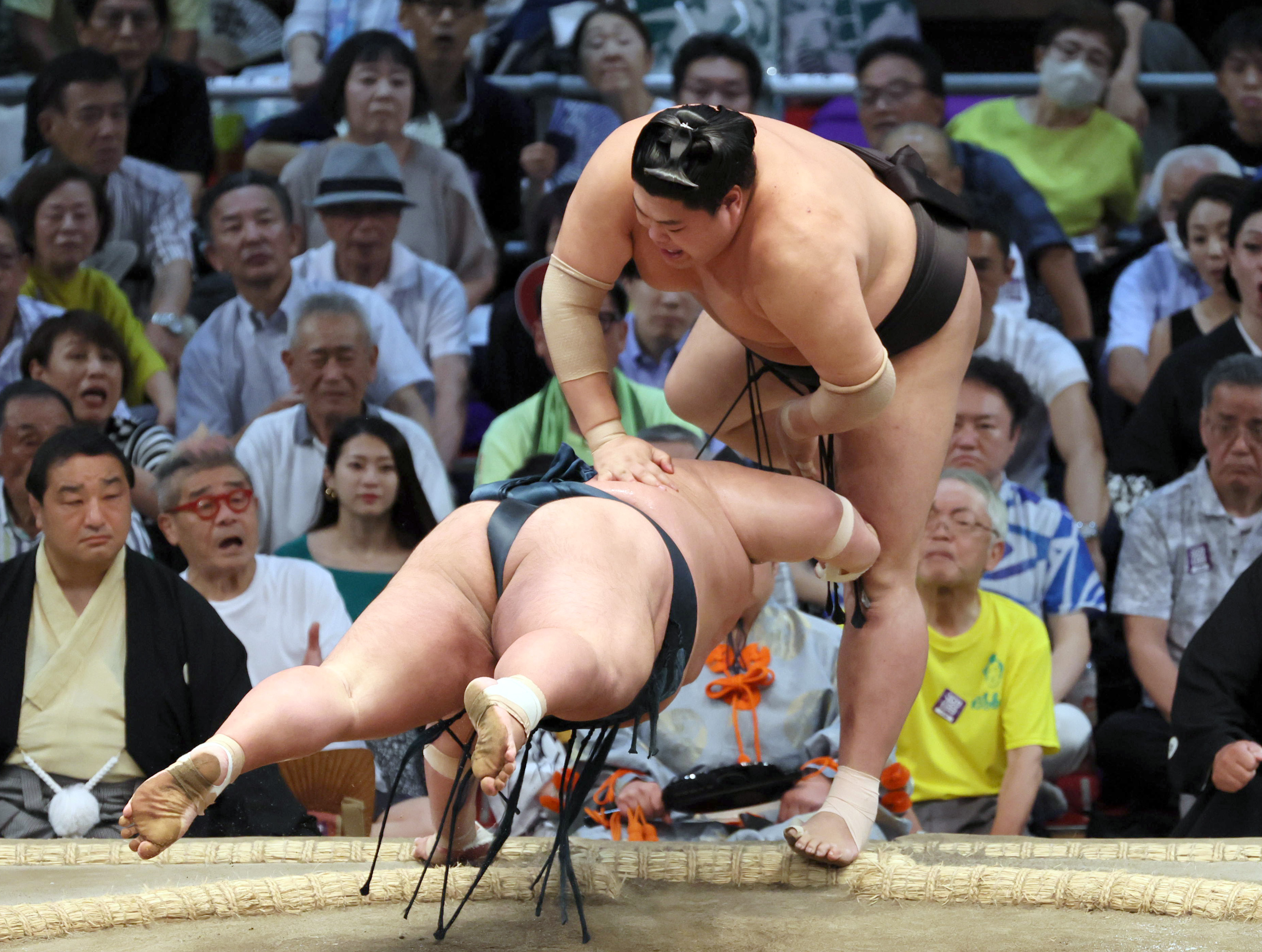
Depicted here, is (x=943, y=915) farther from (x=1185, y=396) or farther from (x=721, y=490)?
(x=1185, y=396)

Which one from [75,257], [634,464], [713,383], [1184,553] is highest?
[75,257]

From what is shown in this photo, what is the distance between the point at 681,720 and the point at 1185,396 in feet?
5.07

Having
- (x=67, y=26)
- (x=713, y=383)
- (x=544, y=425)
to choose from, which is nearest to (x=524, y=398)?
(x=544, y=425)

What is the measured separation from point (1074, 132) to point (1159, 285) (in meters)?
0.53

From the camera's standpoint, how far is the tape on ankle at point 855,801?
7.14 ft

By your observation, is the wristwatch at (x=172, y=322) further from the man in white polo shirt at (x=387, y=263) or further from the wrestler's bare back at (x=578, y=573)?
the wrestler's bare back at (x=578, y=573)

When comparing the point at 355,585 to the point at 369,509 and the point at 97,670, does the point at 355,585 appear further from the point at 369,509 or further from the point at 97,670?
the point at 97,670

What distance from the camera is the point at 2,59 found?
428 centimetres

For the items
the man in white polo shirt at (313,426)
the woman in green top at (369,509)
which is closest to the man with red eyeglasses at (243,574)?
the woman in green top at (369,509)

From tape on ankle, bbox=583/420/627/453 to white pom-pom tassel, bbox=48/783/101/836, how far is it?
124 cm

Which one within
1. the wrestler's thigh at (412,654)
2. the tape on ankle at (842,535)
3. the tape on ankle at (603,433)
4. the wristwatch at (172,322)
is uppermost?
the wristwatch at (172,322)

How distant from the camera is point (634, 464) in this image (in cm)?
187

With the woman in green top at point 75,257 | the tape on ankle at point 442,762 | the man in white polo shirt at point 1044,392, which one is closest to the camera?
the tape on ankle at point 442,762

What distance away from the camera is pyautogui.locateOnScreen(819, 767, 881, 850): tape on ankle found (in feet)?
7.14
